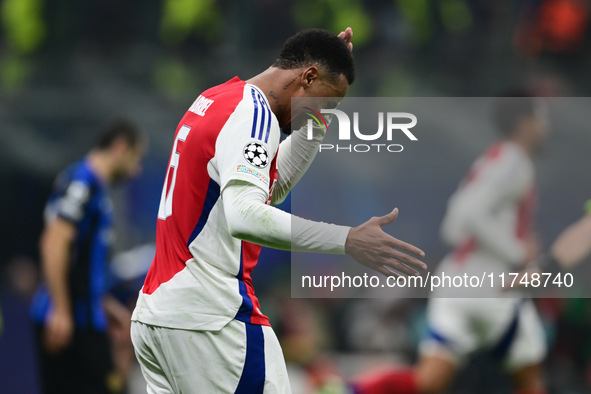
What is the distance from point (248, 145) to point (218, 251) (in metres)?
0.37

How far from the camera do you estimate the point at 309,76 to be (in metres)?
2.94

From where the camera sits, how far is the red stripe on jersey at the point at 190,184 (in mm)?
2684

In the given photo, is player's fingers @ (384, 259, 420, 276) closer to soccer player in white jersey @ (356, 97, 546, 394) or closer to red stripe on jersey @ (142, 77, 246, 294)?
red stripe on jersey @ (142, 77, 246, 294)

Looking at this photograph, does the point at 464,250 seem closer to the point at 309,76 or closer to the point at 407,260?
the point at 309,76

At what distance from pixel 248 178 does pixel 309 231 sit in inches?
9.2

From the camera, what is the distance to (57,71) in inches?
345

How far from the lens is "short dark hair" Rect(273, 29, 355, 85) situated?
2.97 m

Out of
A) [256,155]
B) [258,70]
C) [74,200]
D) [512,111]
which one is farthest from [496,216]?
[256,155]

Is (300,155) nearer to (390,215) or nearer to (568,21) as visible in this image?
(390,215)

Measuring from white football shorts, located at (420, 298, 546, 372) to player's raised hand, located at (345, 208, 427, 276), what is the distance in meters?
3.63

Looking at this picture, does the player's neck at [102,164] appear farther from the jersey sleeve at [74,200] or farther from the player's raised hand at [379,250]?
the player's raised hand at [379,250]

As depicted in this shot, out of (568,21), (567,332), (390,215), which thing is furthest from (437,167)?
(390,215)

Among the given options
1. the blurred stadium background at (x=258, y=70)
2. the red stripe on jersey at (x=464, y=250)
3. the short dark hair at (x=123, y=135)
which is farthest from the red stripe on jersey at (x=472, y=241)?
the short dark hair at (x=123, y=135)

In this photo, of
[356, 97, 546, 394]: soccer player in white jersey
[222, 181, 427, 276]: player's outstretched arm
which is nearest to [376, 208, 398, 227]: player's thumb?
[222, 181, 427, 276]: player's outstretched arm
